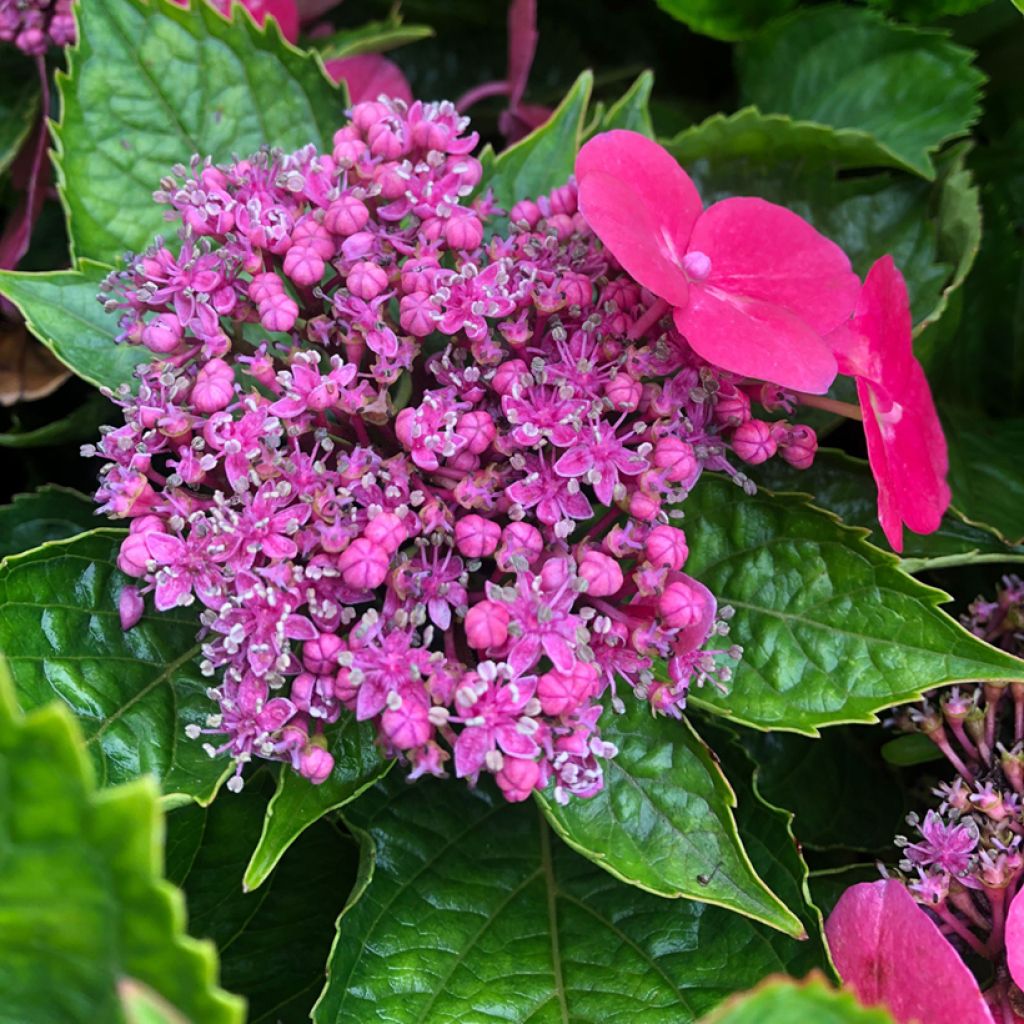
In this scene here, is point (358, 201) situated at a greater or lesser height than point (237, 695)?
greater

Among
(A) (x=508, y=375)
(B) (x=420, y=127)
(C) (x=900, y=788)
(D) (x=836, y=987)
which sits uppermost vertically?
(B) (x=420, y=127)

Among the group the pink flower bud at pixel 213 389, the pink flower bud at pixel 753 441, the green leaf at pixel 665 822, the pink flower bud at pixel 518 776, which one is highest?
the pink flower bud at pixel 213 389

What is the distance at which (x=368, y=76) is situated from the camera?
125cm

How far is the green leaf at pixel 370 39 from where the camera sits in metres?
1.17

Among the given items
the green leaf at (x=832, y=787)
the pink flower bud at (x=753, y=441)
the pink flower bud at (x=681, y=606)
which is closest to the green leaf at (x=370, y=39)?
the pink flower bud at (x=753, y=441)

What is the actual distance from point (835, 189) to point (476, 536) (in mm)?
663

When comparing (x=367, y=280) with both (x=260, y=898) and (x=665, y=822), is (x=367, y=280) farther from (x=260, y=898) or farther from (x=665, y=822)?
(x=260, y=898)

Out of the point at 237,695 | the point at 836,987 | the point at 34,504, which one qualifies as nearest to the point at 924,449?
the point at 836,987

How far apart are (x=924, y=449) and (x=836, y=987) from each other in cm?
41

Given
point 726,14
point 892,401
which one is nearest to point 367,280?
point 892,401

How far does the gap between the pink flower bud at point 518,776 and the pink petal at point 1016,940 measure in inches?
14.2

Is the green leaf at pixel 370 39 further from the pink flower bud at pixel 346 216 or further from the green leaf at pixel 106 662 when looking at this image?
the green leaf at pixel 106 662

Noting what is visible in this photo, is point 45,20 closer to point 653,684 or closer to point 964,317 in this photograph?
point 653,684

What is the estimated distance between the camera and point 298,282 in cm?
81
